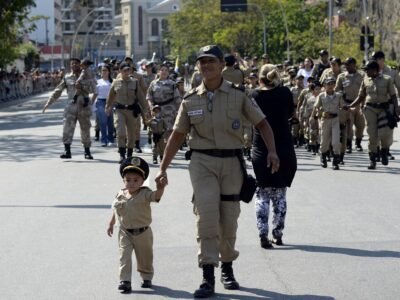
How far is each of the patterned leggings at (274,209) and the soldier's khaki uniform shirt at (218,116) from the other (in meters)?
2.18

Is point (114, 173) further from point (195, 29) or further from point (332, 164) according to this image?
point (195, 29)

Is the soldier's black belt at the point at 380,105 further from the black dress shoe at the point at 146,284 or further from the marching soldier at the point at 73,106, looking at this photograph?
the black dress shoe at the point at 146,284

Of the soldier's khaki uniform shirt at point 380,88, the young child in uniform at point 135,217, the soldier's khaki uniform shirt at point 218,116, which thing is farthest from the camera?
the soldier's khaki uniform shirt at point 380,88

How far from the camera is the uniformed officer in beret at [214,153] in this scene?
328 inches

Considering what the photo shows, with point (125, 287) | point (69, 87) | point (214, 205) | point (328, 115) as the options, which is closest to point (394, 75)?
point (328, 115)

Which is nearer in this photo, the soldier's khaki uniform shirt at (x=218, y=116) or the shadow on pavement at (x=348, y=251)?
the soldier's khaki uniform shirt at (x=218, y=116)

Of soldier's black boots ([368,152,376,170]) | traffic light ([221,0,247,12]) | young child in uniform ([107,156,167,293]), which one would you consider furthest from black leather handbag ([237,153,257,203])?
traffic light ([221,0,247,12])

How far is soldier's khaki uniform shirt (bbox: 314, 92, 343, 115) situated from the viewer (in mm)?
18438

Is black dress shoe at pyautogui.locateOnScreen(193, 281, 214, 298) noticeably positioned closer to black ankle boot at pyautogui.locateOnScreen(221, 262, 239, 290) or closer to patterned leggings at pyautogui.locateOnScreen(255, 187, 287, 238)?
black ankle boot at pyautogui.locateOnScreen(221, 262, 239, 290)

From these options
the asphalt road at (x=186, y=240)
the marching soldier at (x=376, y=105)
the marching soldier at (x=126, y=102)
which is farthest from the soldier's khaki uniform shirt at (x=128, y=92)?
the marching soldier at (x=376, y=105)

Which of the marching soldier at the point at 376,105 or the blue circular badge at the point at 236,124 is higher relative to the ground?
the blue circular badge at the point at 236,124

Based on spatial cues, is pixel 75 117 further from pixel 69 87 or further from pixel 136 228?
pixel 136 228

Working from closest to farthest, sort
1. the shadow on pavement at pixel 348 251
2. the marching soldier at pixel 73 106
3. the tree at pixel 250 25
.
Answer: the shadow on pavement at pixel 348 251, the marching soldier at pixel 73 106, the tree at pixel 250 25

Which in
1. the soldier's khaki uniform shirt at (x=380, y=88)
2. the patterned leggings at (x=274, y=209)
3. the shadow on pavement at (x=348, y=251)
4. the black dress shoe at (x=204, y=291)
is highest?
the soldier's khaki uniform shirt at (x=380, y=88)
